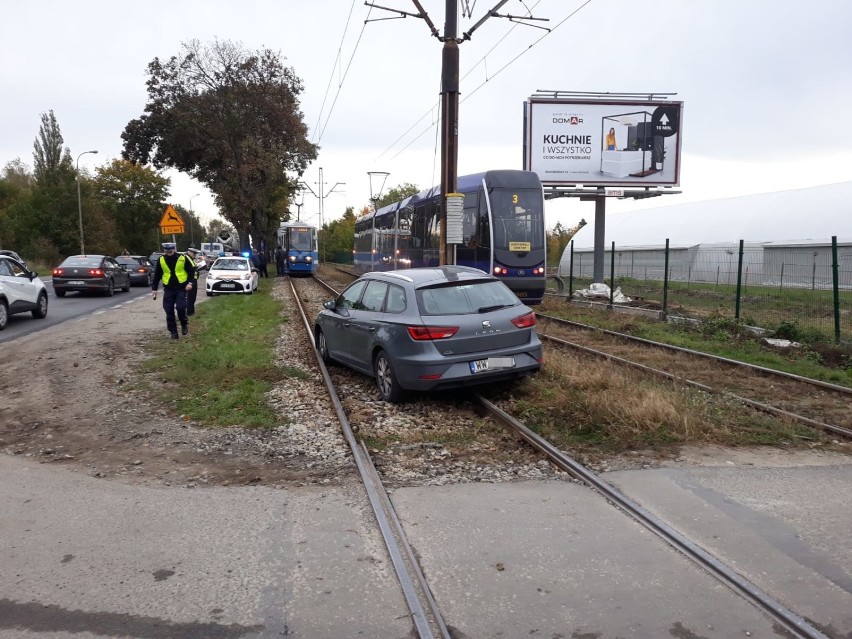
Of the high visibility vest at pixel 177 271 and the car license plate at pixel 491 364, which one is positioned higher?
the high visibility vest at pixel 177 271

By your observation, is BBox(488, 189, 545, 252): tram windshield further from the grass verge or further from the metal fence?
the grass verge

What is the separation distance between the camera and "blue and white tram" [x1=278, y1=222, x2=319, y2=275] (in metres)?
40.2

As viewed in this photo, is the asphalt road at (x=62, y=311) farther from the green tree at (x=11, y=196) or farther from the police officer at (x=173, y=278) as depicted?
the green tree at (x=11, y=196)

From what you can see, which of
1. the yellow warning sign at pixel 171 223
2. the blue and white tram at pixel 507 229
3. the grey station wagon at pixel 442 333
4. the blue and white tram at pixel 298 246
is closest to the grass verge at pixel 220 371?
the grey station wagon at pixel 442 333

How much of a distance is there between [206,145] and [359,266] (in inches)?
501

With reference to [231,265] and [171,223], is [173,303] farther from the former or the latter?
[231,265]

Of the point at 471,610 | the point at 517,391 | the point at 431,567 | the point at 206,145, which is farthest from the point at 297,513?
the point at 206,145

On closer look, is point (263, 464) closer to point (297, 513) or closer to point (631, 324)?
point (297, 513)

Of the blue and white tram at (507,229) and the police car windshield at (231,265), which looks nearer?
the blue and white tram at (507,229)

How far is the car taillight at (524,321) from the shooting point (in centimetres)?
746

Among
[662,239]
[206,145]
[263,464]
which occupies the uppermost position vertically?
[206,145]

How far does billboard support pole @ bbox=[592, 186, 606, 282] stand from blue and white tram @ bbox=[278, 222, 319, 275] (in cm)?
1929

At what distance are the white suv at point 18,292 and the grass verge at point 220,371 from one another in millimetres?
3677

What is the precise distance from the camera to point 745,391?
27.1 feet
